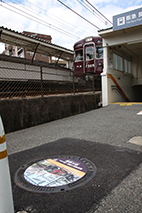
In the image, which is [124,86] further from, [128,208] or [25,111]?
[128,208]

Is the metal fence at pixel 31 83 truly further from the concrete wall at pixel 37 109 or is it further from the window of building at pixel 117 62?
the window of building at pixel 117 62

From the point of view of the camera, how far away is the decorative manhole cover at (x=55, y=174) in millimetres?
2225

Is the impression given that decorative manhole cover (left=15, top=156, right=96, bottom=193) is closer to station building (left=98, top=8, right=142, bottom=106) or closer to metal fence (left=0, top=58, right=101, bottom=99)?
metal fence (left=0, top=58, right=101, bottom=99)

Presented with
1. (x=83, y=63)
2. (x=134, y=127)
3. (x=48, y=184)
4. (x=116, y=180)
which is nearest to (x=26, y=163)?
(x=48, y=184)

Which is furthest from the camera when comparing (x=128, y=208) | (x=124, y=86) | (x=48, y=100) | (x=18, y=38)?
(x=124, y=86)

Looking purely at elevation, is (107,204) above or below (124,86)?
below

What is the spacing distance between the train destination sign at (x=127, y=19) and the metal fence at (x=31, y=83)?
3431 mm

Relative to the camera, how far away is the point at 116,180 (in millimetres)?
2314

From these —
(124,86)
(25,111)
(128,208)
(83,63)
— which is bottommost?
(128,208)

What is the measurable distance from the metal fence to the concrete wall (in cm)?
32

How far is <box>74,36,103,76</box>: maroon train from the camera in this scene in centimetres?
1303

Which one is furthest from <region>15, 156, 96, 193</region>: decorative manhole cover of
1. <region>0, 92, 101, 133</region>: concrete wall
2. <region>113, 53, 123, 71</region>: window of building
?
<region>113, 53, 123, 71</region>: window of building

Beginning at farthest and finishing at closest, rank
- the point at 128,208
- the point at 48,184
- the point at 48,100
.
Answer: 1. the point at 48,100
2. the point at 48,184
3. the point at 128,208

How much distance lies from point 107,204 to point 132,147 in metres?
1.89
